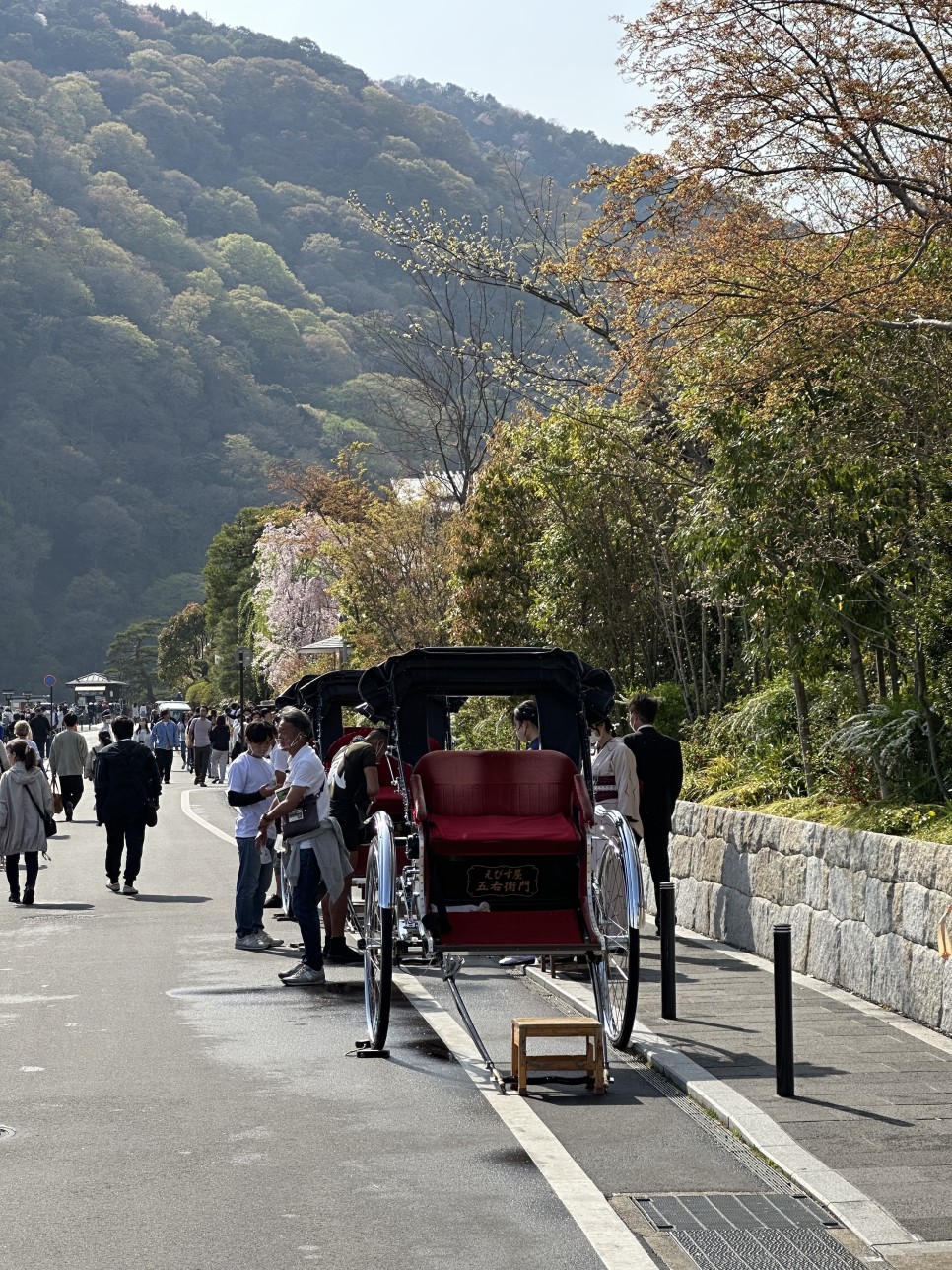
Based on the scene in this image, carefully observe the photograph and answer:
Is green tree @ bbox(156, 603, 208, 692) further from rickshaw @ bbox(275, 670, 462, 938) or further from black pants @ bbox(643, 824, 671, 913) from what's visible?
black pants @ bbox(643, 824, 671, 913)

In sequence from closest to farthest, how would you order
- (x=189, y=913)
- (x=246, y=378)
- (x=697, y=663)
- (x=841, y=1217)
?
(x=841, y=1217) < (x=189, y=913) < (x=697, y=663) < (x=246, y=378)

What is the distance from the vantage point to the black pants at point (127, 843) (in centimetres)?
1861

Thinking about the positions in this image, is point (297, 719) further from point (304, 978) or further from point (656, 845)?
point (656, 845)

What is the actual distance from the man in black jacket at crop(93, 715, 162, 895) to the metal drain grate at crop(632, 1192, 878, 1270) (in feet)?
41.7

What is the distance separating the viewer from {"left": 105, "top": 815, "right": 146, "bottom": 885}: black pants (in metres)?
18.6

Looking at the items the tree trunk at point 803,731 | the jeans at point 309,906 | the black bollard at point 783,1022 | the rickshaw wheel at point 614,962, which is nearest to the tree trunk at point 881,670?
the tree trunk at point 803,731

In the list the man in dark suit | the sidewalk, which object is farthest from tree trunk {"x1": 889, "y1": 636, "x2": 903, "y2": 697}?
the sidewalk

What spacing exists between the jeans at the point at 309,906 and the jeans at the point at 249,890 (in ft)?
5.11

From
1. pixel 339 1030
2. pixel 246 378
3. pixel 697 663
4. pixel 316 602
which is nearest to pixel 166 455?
pixel 246 378

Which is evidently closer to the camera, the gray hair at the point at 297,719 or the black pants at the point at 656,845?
the gray hair at the point at 297,719

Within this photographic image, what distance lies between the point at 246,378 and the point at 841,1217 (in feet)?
584

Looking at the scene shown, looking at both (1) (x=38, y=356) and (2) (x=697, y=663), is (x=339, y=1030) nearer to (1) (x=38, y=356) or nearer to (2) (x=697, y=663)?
(2) (x=697, y=663)

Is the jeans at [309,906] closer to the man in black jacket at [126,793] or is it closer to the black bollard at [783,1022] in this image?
the black bollard at [783,1022]

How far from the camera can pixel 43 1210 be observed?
20.1 feet
